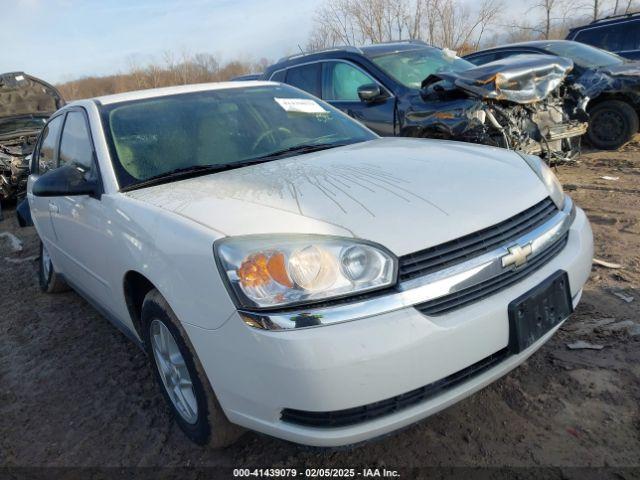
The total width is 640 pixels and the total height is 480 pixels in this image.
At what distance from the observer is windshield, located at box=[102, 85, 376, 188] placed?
266 centimetres

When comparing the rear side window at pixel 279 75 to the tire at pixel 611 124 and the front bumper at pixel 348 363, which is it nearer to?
the tire at pixel 611 124

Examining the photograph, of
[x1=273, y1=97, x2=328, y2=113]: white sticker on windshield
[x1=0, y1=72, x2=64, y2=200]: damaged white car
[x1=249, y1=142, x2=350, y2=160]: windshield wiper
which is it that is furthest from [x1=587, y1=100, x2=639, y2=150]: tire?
[x1=0, y1=72, x2=64, y2=200]: damaged white car

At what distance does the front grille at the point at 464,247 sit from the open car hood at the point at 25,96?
1018 cm

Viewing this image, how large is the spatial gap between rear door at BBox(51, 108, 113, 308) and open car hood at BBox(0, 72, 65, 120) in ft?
25.0

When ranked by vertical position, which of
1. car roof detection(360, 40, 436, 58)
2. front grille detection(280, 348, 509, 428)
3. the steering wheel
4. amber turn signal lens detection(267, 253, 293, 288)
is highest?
Answer: car roof detection(360, 40, 436, 58)

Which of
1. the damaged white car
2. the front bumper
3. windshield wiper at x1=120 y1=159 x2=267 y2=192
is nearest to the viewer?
the front bumper

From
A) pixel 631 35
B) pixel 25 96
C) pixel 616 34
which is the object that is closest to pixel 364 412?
pixel 25 96

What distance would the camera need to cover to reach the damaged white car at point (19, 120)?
8570 millimetres

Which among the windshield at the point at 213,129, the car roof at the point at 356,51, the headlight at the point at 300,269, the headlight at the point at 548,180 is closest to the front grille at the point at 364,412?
the headlight at the point at 300,269

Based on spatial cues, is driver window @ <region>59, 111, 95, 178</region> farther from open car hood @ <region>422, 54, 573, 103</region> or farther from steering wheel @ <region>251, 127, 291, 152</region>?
open car hood @ <region>422, 54, 573, 103</region>

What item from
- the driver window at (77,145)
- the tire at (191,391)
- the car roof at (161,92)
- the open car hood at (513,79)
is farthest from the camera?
the open car hood at (513,79)

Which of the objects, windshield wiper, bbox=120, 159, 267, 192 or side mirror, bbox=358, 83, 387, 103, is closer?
windshield wiper, bbox=120, 159, 267, 192

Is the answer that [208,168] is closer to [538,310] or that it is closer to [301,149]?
[301,149]

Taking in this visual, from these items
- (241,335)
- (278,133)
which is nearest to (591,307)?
(278,133)
